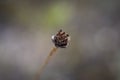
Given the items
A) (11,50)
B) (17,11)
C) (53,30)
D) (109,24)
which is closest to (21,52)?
(11,50)

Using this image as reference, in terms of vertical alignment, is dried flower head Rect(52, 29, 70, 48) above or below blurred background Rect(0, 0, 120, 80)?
below

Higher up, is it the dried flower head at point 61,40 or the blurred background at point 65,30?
the blurred background at point 65,30

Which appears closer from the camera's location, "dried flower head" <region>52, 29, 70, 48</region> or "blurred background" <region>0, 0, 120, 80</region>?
"dried flower head" <region>52, 29, 70, 48</region>

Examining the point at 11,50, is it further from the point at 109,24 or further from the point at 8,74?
the point at 109,24

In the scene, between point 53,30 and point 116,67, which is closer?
point 116,67

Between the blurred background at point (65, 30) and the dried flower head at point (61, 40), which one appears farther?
the blurred background at point (65, 30)

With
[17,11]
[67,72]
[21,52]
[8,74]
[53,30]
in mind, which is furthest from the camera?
[17,11]

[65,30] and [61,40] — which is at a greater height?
[65,30]

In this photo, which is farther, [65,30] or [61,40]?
[65,30]
